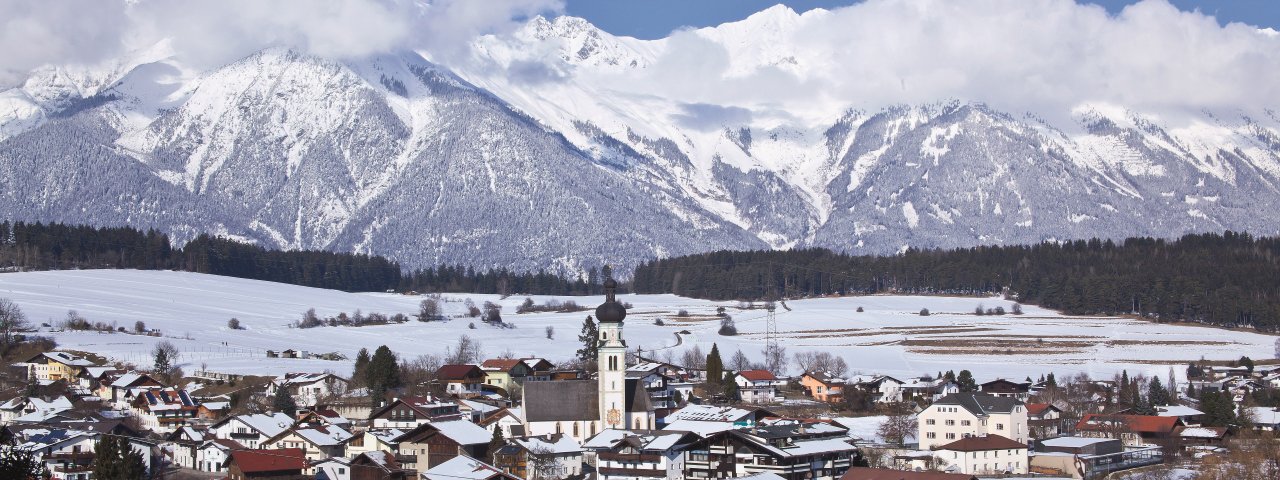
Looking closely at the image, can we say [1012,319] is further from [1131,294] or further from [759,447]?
[759,447]

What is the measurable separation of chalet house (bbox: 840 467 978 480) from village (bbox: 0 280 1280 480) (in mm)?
188

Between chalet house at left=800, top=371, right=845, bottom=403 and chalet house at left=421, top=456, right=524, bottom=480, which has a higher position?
chalet house at left=800, top=371, right=845, bottom=403

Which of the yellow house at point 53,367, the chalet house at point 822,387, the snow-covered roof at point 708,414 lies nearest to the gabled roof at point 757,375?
the chalet house at point 822,387

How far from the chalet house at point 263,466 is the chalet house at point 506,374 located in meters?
25.3

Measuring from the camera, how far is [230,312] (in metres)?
131

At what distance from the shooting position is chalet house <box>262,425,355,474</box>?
2549 inches

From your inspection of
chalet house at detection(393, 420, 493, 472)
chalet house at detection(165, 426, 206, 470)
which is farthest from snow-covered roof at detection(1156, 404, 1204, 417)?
chalet house at detection(165, 426, 206, 470)

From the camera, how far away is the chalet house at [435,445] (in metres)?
61.9

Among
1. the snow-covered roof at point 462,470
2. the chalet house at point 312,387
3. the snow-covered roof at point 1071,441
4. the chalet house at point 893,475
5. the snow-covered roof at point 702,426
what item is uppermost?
the chalet house at point 312,387

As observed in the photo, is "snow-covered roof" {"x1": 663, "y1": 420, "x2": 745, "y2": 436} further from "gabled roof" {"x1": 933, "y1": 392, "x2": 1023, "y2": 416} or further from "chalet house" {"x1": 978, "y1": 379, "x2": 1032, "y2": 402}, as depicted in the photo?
"chalet house" {"x1": 978, "y1": 379, "x2": 1032, "y2": 402}

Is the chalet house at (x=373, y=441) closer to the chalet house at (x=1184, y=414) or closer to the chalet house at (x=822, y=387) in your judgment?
the chalet house at (x=822, y=387)

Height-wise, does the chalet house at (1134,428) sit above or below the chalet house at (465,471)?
above

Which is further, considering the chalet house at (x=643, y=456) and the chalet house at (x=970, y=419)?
the chalet house at (x=970, y=419)

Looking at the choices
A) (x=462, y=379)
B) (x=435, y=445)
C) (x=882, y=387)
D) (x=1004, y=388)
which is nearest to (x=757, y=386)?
(x=882, y=387)
